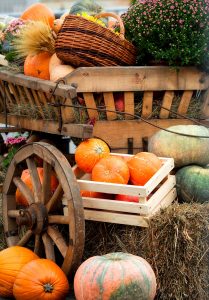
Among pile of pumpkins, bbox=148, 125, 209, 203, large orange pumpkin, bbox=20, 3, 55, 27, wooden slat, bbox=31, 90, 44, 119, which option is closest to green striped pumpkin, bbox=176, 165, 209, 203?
pile of pumpkins, bbox=148, 125, 209, 203

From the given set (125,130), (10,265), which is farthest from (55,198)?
(125,130)

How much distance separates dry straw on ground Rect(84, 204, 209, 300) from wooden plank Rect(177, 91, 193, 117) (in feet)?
3.48

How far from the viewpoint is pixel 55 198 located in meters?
3.85

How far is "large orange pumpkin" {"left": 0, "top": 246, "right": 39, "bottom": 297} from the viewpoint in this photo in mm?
3752

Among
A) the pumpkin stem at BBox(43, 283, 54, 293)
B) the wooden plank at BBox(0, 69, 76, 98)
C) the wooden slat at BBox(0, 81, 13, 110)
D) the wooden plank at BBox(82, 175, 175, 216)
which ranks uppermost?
the wooden plank at BBox(0, 69, 76, 98)

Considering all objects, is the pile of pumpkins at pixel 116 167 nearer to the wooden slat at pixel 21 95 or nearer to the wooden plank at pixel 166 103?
the wooden plank at pixel 166 103

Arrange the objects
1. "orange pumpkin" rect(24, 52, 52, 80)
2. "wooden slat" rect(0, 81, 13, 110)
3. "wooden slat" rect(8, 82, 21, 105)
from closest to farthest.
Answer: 1. "orange pumpkin" rect(24, 52, 52, 80)
2. "wooden slat" rect(8, 82, 21, 105)
3. "wooden slat" rect(0, 81, 13, 110)

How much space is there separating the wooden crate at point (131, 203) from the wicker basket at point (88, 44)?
36.9 inches

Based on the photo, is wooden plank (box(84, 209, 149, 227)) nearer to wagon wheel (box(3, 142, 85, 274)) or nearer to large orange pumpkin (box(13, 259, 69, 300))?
wagon wheel (box(3, 142, 85, 274))

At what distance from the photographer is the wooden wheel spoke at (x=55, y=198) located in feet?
12.5

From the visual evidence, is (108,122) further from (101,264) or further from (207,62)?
(101,264)

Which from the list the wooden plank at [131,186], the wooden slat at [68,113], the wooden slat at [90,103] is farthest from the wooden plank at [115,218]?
the wooden slat at [90,103]

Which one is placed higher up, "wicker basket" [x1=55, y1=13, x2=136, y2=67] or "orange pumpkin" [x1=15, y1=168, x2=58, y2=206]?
"wicker basket" [x1=55, y1=13, x2=136, y2=67]

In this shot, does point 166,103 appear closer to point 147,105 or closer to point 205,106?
point 147,105
